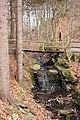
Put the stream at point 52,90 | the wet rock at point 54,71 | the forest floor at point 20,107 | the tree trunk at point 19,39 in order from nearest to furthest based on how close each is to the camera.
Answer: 1. the forest floor at point 20,107
2. the stream at point 52,90
3. the tree trunk at point 19,39
4. the wet rock at point 54,71

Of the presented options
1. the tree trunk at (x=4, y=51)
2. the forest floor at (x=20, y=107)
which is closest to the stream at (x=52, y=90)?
the forest floor at (x=20, y=107)

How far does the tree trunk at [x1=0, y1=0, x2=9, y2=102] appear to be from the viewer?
778 centimetres

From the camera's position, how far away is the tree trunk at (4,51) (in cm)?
778

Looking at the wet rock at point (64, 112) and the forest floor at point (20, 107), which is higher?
the forest floor at point (20, 107)

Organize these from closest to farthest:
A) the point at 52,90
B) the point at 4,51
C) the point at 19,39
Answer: the point at 4,51
the point at 19,39
the point at 52,90

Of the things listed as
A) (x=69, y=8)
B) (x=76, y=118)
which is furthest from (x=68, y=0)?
(x=76, y=118)

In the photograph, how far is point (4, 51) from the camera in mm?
7988

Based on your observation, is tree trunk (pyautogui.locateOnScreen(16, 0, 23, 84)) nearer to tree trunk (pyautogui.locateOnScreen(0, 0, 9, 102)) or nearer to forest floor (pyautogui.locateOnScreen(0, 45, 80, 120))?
forest floor (pyautogui.locateOnScreen(0, 45, 80, 120))

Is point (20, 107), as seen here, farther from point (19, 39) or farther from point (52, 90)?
point (52, 90)

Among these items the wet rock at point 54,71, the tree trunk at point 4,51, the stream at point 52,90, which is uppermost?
the tree trunk at point 4,51

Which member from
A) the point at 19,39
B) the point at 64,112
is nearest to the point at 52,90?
the point at 64,112

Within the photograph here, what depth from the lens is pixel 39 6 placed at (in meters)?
21.1

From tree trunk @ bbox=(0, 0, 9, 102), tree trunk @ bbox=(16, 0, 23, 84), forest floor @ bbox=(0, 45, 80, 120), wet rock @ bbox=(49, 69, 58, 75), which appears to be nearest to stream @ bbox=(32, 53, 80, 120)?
wet rock @ bbox=(49, 69, 58, 75)

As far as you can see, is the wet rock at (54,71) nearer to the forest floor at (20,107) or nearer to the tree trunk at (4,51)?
the forest floor at (20,107)
